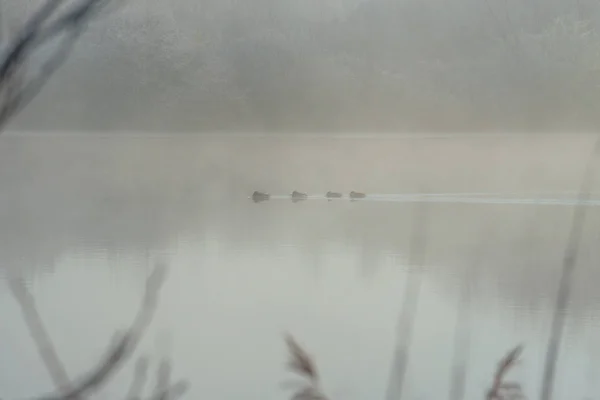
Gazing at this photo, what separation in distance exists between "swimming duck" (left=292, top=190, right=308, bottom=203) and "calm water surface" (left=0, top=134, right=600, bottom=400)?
1cm

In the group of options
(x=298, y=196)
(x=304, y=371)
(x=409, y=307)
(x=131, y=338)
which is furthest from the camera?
(x=298, y=196)

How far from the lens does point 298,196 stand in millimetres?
1201

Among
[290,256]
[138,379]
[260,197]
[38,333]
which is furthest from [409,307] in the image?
[38,333]

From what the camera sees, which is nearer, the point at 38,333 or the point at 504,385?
the point at 504,385

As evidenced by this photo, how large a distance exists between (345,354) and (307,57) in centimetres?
52

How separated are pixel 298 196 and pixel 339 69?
25 cm

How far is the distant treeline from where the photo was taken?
3.57 feet

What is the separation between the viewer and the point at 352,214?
122 centimetres

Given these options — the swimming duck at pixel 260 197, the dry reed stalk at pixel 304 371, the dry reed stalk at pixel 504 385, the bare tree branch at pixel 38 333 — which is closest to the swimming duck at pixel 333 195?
the swimming duck at pixel 260 197

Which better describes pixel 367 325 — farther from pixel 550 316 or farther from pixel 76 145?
pixel 76 145

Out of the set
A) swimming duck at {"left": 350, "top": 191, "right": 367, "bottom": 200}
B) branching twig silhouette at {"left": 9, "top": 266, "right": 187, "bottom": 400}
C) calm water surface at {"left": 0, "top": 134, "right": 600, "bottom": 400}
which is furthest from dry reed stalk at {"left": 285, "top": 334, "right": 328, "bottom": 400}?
swimming duck at {"left": 350, "top": 191, "right": 367, "bottom": 200}

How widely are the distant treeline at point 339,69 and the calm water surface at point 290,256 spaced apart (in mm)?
46

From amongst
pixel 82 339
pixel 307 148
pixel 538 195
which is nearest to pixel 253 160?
pixel 307 148

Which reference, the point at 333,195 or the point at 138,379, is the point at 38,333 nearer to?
the point at 138,379
